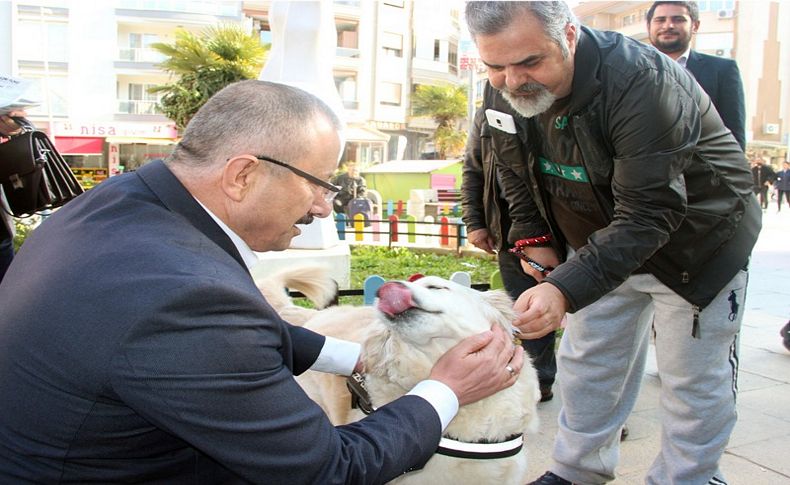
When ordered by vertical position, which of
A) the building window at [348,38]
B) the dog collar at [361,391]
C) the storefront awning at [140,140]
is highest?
the building window at [348,38]

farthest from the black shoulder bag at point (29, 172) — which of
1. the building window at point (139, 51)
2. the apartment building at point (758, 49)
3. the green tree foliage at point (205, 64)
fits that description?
the apartment building at point (758, 49)

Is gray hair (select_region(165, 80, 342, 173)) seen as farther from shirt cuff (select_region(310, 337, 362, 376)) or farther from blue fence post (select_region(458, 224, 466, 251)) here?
blue fence post (select_region(458, 224, 466, 251))

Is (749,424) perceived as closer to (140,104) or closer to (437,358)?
(437,358)

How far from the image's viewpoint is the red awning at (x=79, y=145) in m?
28.7

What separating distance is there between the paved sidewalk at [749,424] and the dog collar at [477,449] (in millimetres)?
1081

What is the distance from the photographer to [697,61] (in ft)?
11.9

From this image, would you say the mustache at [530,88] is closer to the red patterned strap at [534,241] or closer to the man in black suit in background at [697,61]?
the red patterned strap at [534,241]

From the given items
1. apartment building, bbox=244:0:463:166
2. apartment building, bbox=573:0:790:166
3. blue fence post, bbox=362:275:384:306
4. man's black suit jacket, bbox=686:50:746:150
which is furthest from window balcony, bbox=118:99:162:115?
man's black suit jacket, bbox=686:50:746:150

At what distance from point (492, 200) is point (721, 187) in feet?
3.68

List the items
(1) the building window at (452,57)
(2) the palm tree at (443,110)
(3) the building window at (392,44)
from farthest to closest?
(1) the building window at (452,57)
(2) the palm tree at (443,110)
(3) the building window at (392,44)

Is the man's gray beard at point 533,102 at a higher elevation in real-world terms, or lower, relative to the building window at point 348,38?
lower

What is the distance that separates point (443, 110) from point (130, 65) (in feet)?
67.0

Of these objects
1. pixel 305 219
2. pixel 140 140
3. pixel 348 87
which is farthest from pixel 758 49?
pixel 305 219

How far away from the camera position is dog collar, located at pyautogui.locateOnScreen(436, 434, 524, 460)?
6.46ft
